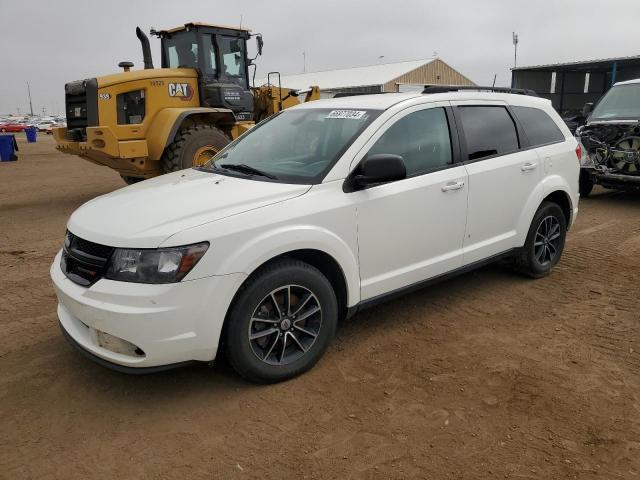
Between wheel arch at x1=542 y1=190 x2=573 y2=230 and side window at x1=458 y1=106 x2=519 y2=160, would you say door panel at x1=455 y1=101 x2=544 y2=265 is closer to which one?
side window at x1=458 y1=106 x2=519 y2=160

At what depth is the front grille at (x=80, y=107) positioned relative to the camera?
8.73m

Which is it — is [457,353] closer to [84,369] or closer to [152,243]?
[152,243]

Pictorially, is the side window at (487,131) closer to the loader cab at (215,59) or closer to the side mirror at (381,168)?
the side mirror at (381,168)

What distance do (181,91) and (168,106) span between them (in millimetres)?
408

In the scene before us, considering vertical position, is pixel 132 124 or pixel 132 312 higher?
pixel 132 124

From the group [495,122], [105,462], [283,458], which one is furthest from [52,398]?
[495,122]

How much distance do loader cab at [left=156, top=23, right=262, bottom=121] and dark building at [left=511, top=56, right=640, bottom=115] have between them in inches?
574

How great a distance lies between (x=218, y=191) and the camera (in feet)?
11.0

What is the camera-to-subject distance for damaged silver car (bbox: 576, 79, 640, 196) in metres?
8.27

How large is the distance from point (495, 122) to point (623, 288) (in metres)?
1.95

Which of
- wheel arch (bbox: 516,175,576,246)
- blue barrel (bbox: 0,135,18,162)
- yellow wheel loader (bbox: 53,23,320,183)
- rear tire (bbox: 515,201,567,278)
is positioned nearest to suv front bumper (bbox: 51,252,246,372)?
wheel arch (bbox: 516,175,576,246)

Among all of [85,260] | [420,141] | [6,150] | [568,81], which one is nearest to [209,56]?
[420,141]

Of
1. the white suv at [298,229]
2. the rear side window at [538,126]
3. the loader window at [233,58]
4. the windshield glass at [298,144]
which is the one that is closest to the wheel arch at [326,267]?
the white suv at [298,229]

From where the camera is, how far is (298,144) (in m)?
3.90
